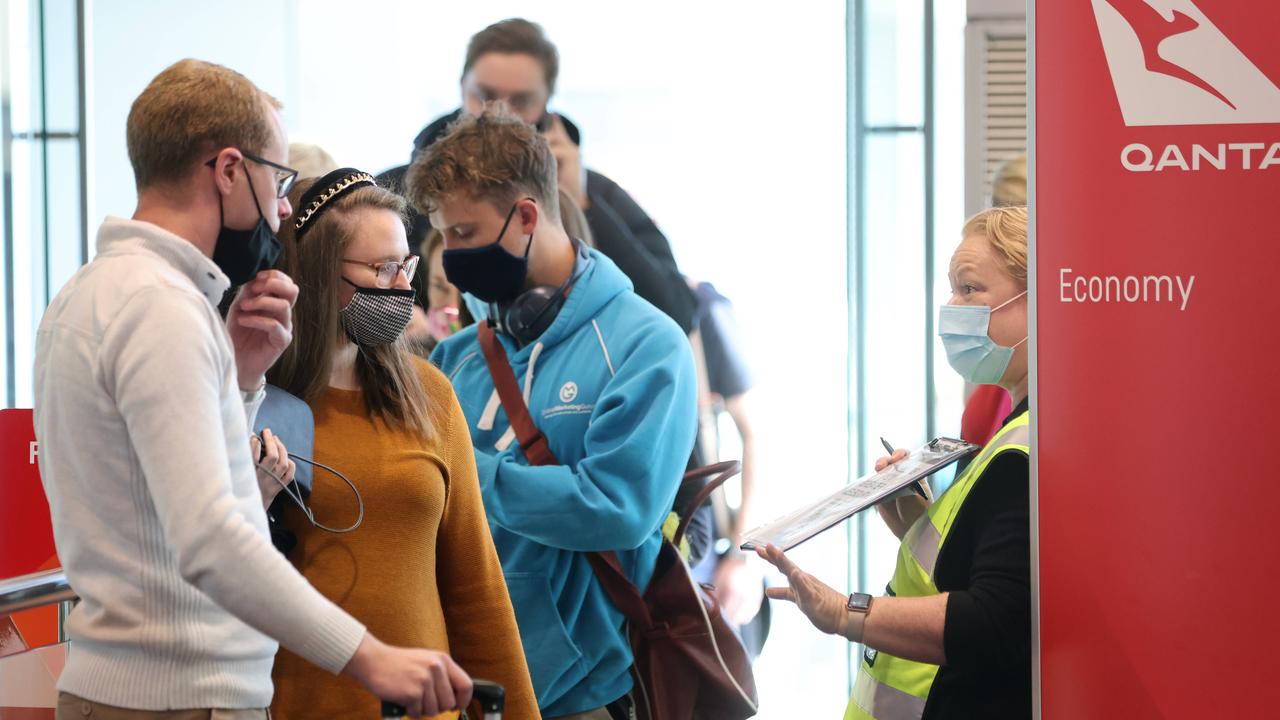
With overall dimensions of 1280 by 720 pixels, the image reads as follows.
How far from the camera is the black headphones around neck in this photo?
124 inches

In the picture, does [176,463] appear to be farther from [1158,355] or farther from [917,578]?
[1158,355]

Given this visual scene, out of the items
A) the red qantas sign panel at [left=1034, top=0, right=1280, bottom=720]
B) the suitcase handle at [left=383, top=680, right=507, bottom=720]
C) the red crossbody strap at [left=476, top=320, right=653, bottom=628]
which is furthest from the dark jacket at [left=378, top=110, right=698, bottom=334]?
the suitcase handle at [left=383, top=680, right=507, bottom=720]

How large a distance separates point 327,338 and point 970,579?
1.31m

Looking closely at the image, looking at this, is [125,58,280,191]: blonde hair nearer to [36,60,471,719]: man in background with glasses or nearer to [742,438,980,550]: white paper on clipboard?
[36,60,471,719]: man in background with glasses

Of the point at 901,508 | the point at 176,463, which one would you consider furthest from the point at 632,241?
the point at 176,463

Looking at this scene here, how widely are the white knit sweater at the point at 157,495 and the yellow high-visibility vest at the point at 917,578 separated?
1.29 meters

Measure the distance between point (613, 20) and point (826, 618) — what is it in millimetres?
2235

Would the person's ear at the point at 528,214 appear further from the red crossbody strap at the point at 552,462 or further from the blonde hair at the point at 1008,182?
the blonde hair at the point at 1008,182

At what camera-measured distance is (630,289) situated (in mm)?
3365

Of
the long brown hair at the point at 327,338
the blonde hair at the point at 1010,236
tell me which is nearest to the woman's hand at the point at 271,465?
the long brown hair at the point at 327,338

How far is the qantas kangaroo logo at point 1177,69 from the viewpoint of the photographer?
2.25 m

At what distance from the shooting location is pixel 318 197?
7.60 ft

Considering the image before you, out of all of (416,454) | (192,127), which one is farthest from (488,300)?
(192,127)

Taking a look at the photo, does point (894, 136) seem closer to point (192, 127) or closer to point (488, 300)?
point (488, 300)
